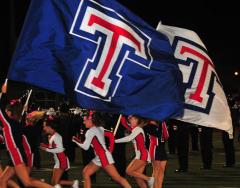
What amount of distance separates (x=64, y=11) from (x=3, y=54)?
3909cm

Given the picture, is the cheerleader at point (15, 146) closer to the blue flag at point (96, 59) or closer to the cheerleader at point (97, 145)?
the blue flag at point (96, 59)

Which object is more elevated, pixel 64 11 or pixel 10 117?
pixel 64 11

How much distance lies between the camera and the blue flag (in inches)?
405

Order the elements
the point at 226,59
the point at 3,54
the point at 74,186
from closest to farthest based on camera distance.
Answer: the point at 74,186 → the point at 3,54 → the point at 226,59

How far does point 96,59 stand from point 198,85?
2095mm

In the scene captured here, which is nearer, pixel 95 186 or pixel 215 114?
pixel 215 114

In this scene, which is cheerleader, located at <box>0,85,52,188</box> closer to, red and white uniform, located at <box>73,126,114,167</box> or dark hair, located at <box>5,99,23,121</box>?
dark hair, located at <box>5,99,23,121</box>

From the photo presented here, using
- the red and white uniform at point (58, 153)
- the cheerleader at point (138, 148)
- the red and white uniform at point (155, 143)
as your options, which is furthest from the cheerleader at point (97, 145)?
the red and white uniform at point (155, 143)

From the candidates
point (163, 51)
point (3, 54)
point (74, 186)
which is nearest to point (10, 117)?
point (74, 186)

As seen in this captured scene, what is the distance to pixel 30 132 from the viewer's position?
493 inches

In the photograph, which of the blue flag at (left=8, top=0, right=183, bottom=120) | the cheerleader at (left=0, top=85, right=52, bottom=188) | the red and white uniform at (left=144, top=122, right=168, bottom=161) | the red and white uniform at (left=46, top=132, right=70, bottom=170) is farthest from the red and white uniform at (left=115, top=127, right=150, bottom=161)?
the cheerleader at (left=0, top=85, right=52, bottom=188)

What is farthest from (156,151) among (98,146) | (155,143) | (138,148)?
(98,146)

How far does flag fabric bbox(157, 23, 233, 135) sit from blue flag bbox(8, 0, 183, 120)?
80 cm

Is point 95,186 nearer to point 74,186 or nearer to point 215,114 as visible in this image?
point 74,186
